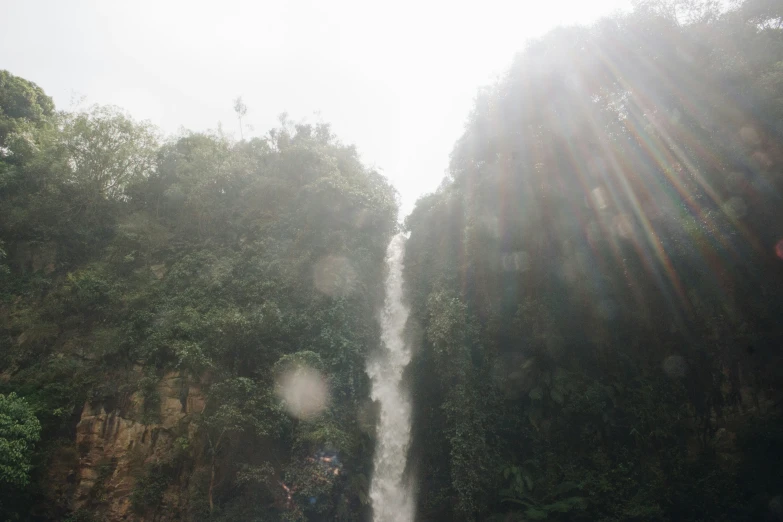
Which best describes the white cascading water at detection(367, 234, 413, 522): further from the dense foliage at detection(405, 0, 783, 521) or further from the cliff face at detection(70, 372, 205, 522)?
the cliff face at detection(70, 372, 205, 522)

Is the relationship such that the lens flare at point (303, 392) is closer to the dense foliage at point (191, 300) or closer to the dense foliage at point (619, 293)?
the dense foliage at point (191, 300)

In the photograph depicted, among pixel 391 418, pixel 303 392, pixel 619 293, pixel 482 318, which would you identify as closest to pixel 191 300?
pixel 303 392

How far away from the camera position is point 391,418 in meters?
15.2

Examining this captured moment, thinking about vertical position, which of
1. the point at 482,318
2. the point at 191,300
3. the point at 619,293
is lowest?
the point at 619,293

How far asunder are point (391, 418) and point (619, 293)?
9.32 meters

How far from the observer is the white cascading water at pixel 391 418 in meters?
13.4

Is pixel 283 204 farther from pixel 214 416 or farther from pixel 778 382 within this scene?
pixel 778 382

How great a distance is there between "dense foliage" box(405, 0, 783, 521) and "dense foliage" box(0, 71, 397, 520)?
3726mm

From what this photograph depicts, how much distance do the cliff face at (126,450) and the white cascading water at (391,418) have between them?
617 cm

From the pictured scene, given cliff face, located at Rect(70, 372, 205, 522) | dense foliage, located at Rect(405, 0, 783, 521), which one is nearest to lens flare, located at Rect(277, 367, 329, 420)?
cliff face, located at Rect(70, 372, 205, 522)

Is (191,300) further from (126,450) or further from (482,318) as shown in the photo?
(482,318)

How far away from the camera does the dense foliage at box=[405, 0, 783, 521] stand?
36.0 feet

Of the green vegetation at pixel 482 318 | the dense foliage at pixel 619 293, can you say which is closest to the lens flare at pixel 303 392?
the green vegetation at pixel 482 318

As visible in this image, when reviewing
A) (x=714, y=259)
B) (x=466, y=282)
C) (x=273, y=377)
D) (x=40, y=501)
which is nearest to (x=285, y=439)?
(x=273, y=377)
